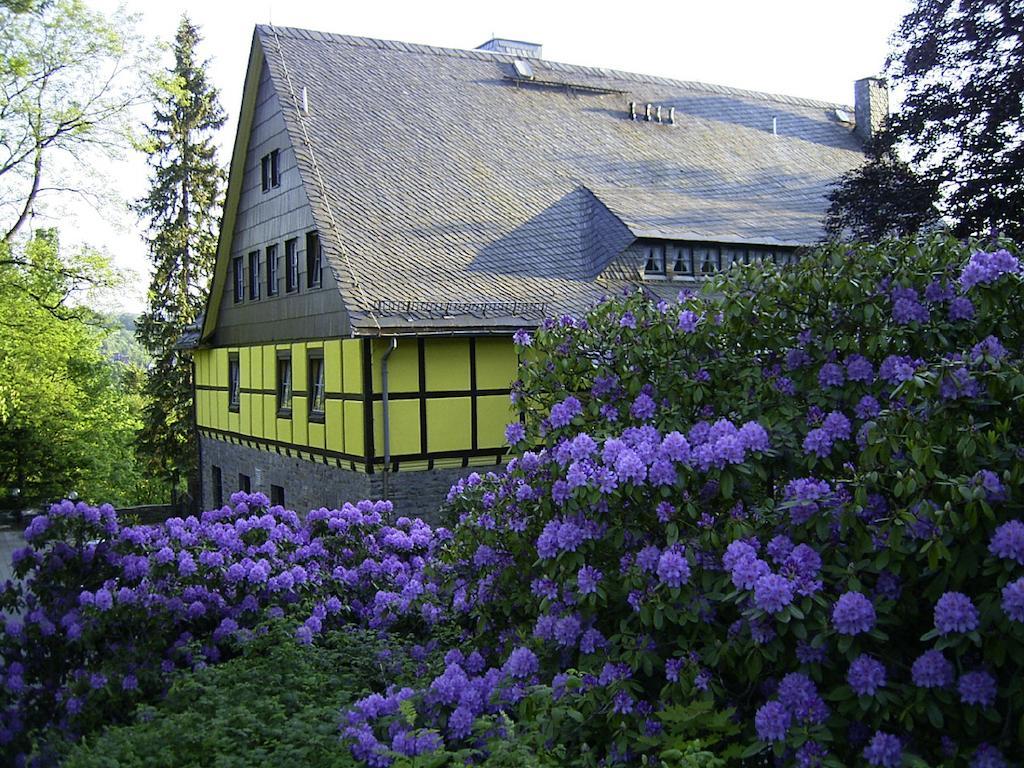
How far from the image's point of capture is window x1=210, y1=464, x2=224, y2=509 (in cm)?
2262

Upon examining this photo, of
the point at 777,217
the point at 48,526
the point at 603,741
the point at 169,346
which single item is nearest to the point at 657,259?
the point at 777,217

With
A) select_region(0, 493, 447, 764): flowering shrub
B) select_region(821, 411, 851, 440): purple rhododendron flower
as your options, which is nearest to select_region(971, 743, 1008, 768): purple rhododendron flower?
select_region(821, 411, 851, 440): purple rhododendron flower

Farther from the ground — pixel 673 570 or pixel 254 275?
pixel 254 275

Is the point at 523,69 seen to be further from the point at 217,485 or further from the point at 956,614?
the point at 956,614

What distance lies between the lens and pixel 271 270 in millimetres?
18891

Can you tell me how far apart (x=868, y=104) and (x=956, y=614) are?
27001mm

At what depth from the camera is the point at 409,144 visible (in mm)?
19094

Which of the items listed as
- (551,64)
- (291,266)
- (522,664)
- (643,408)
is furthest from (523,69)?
(522,664)

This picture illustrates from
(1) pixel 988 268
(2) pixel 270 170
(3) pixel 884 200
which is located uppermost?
(2) pixel 270 170

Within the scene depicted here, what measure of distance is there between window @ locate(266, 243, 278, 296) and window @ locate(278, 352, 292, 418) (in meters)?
1.31

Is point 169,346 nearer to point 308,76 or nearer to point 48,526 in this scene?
point 308,76

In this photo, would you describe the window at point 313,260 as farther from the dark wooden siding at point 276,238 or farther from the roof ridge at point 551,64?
the roof ridge at point 551,64

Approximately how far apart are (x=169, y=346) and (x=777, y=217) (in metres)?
18.4

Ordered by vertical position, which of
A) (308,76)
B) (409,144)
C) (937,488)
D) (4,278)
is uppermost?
(308,76)
